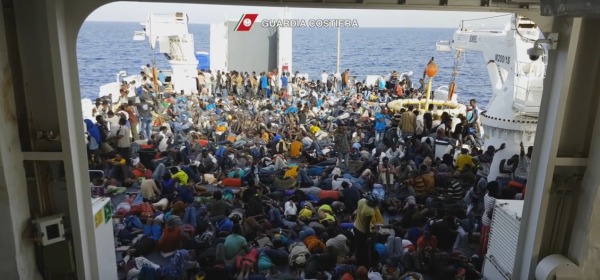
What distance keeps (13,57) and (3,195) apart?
134cm

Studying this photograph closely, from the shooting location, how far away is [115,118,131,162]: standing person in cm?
1108

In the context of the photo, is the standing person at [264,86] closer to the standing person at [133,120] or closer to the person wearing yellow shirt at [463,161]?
the standing person at [133,120]

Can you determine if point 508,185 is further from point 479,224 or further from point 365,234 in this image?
point 365,234

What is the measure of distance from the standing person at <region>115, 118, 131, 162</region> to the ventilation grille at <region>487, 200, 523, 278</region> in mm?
8362

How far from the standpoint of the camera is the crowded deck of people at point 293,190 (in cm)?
695

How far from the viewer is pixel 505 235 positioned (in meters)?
6.03

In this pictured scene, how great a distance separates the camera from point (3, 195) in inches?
171

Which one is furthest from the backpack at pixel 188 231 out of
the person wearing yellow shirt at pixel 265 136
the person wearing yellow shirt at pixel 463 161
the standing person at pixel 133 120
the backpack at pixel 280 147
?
the standing person at pixel 133 120

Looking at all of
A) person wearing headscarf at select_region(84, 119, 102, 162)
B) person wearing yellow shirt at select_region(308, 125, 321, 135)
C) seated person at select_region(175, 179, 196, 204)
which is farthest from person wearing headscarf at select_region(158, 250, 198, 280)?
person wearing yellow shirt at select_region(308, 125, 321, 135)

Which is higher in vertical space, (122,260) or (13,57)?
(13,57)

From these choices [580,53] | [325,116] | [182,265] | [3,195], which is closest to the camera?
[3,195]

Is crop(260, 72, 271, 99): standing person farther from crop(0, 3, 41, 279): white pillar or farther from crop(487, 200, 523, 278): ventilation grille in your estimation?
crop(0, 3, 41, 279): white pillar

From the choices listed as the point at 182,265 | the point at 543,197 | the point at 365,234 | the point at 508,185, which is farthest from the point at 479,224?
the point at 182,265

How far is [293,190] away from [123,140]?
4.45 metres
